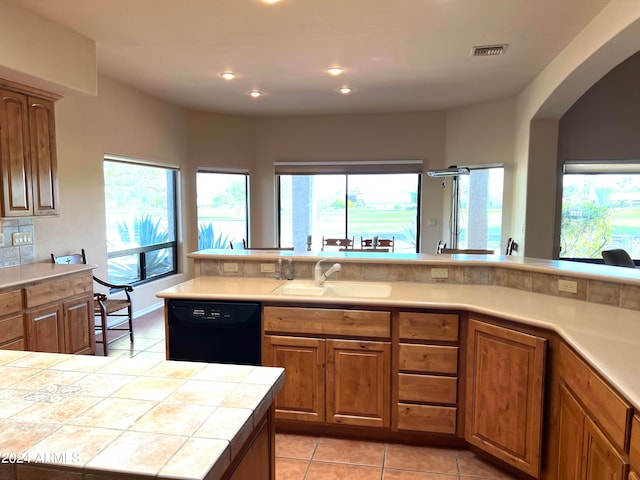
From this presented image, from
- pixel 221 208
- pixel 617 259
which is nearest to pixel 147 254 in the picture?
pixel 221 208

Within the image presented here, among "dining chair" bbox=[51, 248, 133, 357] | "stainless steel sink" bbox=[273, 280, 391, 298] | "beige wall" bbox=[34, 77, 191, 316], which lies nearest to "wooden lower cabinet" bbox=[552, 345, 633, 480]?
"stainless steel sink" bbox=[273, 280, 391, 298]

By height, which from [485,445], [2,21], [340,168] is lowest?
[485,445]

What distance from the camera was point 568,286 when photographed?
2.43 meters

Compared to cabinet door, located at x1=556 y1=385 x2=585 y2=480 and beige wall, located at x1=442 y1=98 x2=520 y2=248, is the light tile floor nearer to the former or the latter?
cabinet door, located at x1=556 y1=385 x2=585 y2=480

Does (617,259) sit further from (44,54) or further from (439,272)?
(44,54)

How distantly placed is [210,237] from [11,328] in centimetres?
381

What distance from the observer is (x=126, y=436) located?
36.3 inches

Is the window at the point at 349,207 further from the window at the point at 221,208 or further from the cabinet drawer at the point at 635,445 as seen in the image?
the cabinet drawer at the point at 635,445

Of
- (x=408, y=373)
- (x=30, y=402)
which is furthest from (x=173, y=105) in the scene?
(x=30, y=402)

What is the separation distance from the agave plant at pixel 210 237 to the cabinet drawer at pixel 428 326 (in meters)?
4.63

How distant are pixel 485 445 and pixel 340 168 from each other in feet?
16.6

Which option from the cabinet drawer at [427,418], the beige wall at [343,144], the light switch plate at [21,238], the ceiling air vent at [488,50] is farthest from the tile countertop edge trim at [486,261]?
the beige wall at [343,144]

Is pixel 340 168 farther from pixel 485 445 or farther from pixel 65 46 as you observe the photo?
pixel 485 445

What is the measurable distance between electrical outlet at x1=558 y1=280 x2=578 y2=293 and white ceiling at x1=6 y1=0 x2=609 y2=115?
1860 millimetres
